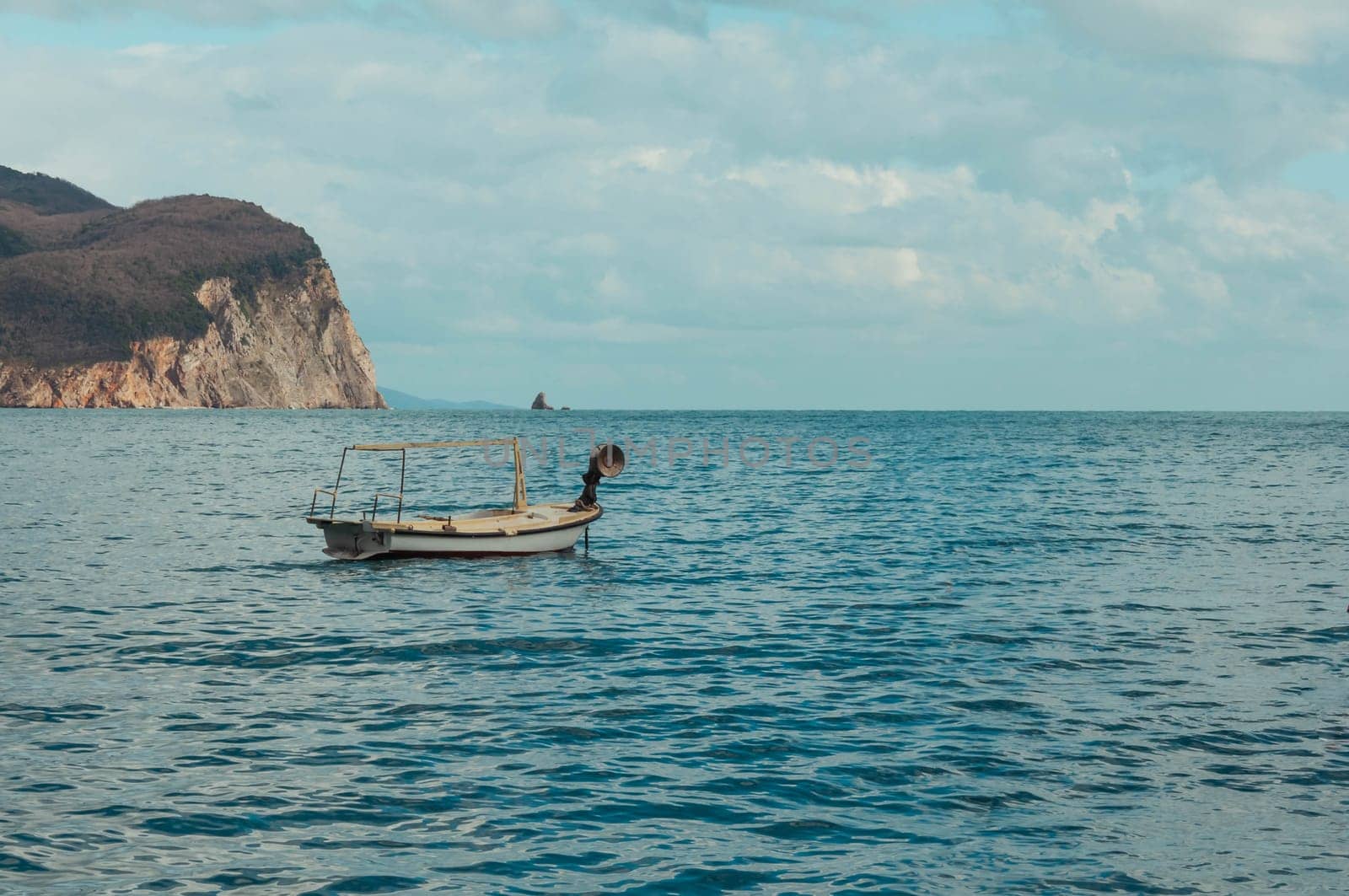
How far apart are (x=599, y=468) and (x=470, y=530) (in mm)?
4594

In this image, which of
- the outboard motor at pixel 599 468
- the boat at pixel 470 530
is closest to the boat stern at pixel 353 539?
the boat at pixel 470 530

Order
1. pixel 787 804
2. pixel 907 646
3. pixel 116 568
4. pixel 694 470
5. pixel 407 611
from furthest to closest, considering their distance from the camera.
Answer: pixel 694 470 < pixel 116 568 < pixel 407 611 < pixel 907 646 < pixel 787 804

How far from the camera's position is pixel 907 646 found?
789 inches

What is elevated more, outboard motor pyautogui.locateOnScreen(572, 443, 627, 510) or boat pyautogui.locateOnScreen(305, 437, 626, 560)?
outboard motor pyautogui.locateOnScreen(572, 443, 627, 510)

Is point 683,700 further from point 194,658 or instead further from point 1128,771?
point 194,658

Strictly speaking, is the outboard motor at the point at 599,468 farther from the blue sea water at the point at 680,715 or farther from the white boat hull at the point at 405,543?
the white boat hull at the point at 405,543

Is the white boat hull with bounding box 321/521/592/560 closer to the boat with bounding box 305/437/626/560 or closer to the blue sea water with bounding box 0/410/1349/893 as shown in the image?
the boat with bounding box 305/437/626/560

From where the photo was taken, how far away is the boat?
30250mm

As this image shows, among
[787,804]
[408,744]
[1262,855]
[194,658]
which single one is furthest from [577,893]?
[194,658]

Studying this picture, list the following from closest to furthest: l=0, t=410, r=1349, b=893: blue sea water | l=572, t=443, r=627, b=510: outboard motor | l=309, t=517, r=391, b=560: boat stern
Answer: l=0, t=410, r=1349, b=893: blue sea water
l=309, t=517, r=391, b=560: boat stern
l=572, t=443, r=627, b=510: outboard motor

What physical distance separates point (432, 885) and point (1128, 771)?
25.7 ft

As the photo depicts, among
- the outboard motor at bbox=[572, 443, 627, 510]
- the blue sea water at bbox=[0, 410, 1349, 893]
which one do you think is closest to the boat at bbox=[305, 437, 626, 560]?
the outboard motor at bbox=[572, 443, 627, 510]

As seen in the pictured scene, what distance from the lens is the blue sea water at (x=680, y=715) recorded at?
35.6ft

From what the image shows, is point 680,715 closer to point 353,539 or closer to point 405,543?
point 405,543
